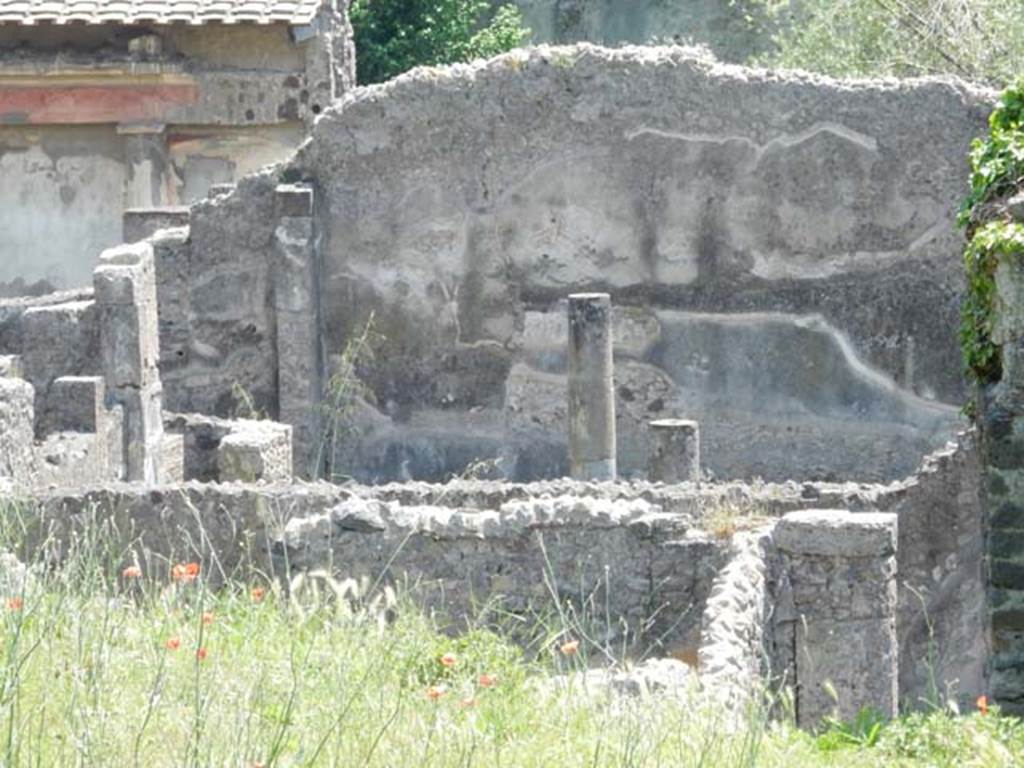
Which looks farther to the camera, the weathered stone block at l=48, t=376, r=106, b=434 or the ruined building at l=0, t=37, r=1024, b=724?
the ruined building at l=0, t=37, r=1024, b=724

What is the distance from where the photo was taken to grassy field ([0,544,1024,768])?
583 cm

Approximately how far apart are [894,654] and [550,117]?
8.57 m

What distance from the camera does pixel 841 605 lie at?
368 inches

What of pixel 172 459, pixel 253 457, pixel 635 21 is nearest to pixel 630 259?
pixel 172 459

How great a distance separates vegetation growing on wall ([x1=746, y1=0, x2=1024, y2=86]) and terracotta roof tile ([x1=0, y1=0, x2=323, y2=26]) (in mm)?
5418

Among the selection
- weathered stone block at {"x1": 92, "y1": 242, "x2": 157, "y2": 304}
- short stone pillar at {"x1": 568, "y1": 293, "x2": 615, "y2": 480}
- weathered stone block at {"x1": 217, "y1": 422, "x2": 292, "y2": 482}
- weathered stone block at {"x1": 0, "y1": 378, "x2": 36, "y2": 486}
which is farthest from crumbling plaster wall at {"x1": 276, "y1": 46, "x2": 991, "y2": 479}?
weathered stone block at {"x1": 0, "y1": 378, "x2": 36, "y2": 486}

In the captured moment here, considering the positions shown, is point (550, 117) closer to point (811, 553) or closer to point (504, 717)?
point (811, 553)

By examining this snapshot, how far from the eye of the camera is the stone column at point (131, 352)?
15.3 meters

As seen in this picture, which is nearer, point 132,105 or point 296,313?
point 296,313

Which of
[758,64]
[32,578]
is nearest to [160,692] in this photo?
[32,578]

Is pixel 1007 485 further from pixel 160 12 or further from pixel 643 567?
pixel 160 12

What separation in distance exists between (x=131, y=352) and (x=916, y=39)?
1061cm

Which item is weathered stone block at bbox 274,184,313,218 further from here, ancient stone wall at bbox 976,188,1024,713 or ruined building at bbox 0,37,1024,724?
ancient stone wall at bbox 976,188,1024,713

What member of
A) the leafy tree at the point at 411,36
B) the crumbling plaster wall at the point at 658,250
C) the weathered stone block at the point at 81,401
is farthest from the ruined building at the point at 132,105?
the weathered stone block at the point at 81,401
